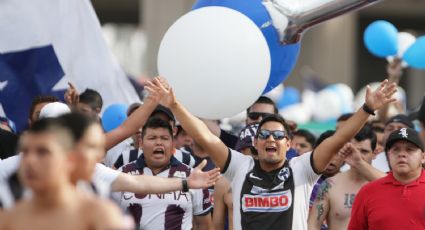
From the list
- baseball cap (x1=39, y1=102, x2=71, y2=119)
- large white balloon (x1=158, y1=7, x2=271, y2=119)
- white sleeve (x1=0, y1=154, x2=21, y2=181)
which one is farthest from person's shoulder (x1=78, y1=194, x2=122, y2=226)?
large white balloon (x1=158, y1=7, x2=271, y2=119)

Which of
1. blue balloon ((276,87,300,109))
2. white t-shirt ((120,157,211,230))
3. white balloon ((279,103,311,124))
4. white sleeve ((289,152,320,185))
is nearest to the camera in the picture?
white sleeve ((289,152,320,185))

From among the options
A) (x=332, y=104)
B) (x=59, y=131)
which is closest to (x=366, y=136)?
(x=59, y=131)

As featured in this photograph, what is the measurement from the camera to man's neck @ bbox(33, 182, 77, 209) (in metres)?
5.02

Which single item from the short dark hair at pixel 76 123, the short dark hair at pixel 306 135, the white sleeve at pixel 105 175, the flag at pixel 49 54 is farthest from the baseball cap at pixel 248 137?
the short dark hair at pixel 76 123

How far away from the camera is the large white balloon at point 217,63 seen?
830cm

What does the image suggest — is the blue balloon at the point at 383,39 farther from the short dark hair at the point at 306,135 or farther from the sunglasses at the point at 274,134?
the sunglasses at the point at 274,134

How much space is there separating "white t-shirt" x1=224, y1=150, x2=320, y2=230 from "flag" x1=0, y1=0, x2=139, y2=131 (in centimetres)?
338

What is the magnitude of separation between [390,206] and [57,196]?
11.8ft

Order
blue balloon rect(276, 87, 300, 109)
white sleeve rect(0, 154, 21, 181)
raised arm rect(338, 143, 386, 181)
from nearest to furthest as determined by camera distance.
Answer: white sleeve rect(0, 154, 21, 181) < raised arm rect(338, 143, 386, 181) < blue balloon rect(276, 87, 300, 109)

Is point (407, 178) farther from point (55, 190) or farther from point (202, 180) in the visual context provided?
point (55, 190)

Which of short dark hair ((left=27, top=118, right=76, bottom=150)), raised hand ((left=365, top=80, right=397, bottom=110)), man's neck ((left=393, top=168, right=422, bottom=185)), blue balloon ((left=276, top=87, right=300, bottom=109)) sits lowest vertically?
blue balloon ((left=276, top=87, right=300, bottom=109))

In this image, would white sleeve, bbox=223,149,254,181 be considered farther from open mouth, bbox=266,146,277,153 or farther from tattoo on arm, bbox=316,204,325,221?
tattoo on arm, bbox=316,204,325,221

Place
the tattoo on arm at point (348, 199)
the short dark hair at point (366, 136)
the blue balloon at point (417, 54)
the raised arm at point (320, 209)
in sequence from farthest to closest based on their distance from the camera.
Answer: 1. the blue balloon at point (417, 54)
2. the short dark hair at point (366, 136)
3. the tattoo on arm at point (348, 199)
4. the raised arm at point (320, 209)

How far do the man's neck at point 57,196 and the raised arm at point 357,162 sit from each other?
393 centimetres
